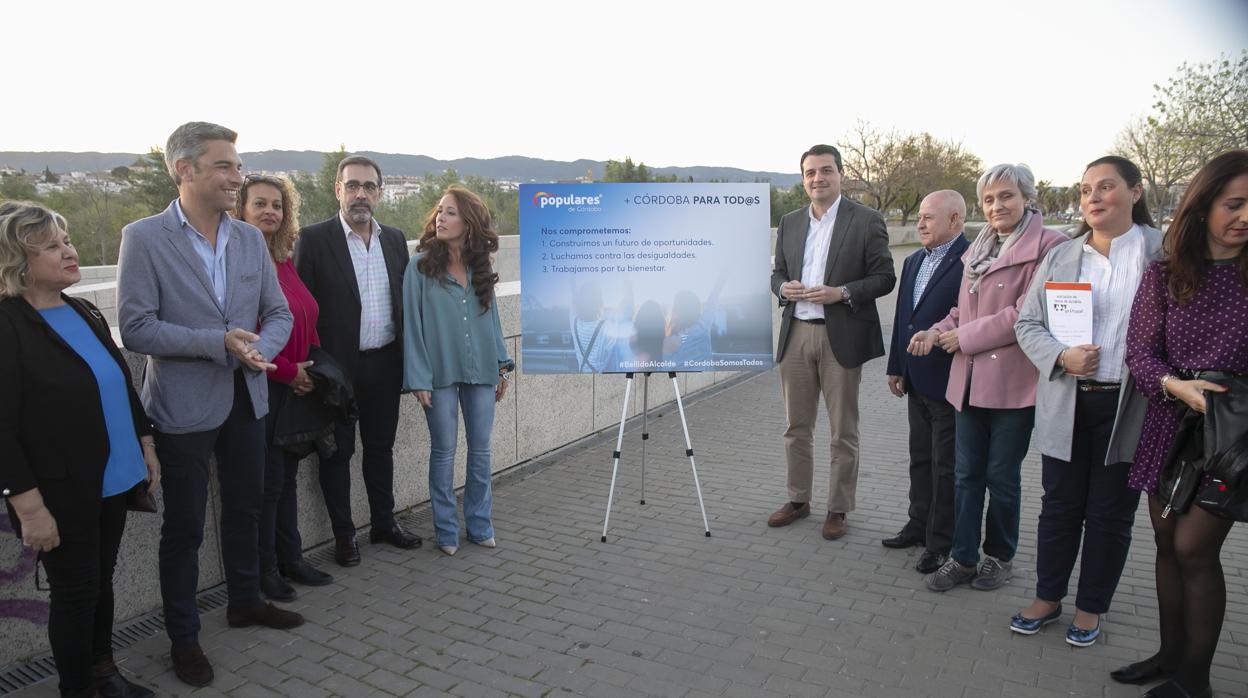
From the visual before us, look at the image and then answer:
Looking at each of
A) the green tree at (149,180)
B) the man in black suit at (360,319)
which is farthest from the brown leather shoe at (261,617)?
the green tree at (149,180)

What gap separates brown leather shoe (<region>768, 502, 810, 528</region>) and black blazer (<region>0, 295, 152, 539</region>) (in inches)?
143

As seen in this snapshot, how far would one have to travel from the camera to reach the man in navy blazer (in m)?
4.31

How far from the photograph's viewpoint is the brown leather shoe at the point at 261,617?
3.70 metres

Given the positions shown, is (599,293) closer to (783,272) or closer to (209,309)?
(783,272)

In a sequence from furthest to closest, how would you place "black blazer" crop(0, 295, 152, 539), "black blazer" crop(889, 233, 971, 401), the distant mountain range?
the distant mountain range < "black blazer" crop(889, 233, 971, 401) < "black blazer" crop(0, 295, 152, 539)

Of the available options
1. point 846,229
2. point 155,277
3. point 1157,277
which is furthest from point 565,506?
point 1157,277

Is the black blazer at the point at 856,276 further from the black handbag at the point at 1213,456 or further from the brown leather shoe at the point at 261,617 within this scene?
the brown leather shoe at the point at 261,617

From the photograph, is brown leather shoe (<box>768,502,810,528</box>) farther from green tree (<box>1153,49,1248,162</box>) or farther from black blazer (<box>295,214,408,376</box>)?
green tree (<box>1153,49,1248,162</box>)

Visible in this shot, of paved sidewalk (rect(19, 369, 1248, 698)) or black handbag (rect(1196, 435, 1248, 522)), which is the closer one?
black handbag (rect(1196, 435, 1248, 522))

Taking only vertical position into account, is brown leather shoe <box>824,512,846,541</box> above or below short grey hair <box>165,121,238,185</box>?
below

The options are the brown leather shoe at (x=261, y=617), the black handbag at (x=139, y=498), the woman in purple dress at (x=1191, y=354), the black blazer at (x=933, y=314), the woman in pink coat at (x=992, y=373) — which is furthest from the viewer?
the black blazer at (x=933, y=314)

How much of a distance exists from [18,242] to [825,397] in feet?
12.8

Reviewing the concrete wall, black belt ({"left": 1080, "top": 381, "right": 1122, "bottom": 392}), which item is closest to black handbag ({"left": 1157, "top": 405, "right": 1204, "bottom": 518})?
black belt ({"left": 1080, "top": 381, "right": 1122, "bottom": 392})

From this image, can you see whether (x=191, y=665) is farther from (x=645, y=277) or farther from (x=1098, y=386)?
(x=1098, y=386)
